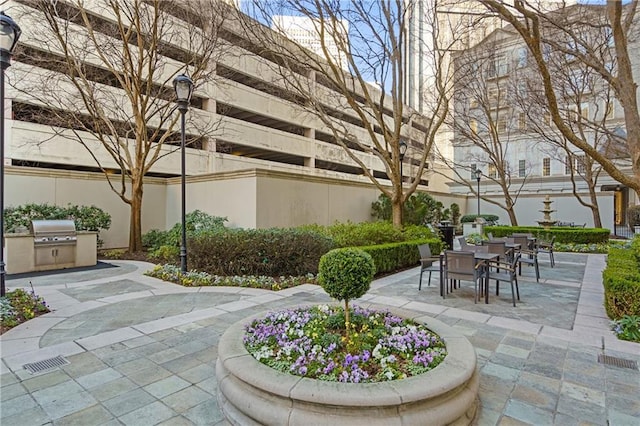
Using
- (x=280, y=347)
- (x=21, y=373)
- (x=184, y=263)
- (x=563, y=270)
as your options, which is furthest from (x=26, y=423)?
(x=563, y=270)

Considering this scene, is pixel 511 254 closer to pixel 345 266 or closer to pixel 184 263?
pixel 345 266

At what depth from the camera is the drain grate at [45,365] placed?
323 cm

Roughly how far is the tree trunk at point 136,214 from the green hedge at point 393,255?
25.7ft

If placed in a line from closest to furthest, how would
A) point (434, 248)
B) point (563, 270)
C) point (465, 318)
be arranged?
1. point (465, 318)
2. point (563, 270)
3. point (434, 248)

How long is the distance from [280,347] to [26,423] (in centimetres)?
184

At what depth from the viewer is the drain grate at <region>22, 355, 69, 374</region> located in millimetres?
3229

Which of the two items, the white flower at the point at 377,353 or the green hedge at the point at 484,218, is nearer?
the white flower at the point at 377,353

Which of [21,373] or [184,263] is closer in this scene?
[21,373]

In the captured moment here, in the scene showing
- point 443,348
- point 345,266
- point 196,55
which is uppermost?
point 196,55

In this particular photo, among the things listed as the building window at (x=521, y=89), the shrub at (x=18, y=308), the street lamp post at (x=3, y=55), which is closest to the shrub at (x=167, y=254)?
the shrub at (x=18, y=308)

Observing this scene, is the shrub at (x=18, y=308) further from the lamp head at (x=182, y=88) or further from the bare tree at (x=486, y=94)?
the bare tree at (x=486, y=94)

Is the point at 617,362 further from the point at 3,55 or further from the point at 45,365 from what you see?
the point at 3,55

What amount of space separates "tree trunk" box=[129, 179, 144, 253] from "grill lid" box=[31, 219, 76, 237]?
2179 millimetres

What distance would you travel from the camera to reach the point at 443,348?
9.70ft
